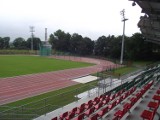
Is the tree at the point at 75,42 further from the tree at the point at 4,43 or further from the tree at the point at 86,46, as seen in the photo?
the tree at the point at 4,43

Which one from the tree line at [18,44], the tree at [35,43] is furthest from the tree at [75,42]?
the tree line at [18,44]

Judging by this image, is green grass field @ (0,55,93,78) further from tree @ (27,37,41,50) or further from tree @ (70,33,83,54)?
tree @ (27,37,41,50)

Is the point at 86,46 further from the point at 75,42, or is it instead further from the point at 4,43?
the point at 4,43

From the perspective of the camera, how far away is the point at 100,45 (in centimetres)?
6756

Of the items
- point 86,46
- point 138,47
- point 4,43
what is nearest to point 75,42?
point 86,46

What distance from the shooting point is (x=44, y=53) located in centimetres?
6481

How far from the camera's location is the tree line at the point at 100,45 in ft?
159

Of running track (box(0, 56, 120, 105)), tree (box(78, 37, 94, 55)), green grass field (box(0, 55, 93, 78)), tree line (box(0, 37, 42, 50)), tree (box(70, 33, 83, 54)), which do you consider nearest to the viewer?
running track (box(0, 56, 120, 105))

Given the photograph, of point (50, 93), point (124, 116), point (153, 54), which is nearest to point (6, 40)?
point (153, 54)

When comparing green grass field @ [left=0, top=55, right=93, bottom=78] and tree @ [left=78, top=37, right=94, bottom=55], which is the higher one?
tree @ [left=78, top=37, right=94, bottom=55]

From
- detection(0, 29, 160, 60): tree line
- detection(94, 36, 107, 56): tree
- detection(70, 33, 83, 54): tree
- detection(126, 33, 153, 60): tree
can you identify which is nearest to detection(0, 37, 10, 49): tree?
detection(0, 29, 160, 60): tree line

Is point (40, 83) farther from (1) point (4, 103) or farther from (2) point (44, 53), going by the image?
(2) point (44, 53)

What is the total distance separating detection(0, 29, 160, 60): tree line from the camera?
4857cm

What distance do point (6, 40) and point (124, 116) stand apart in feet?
268
